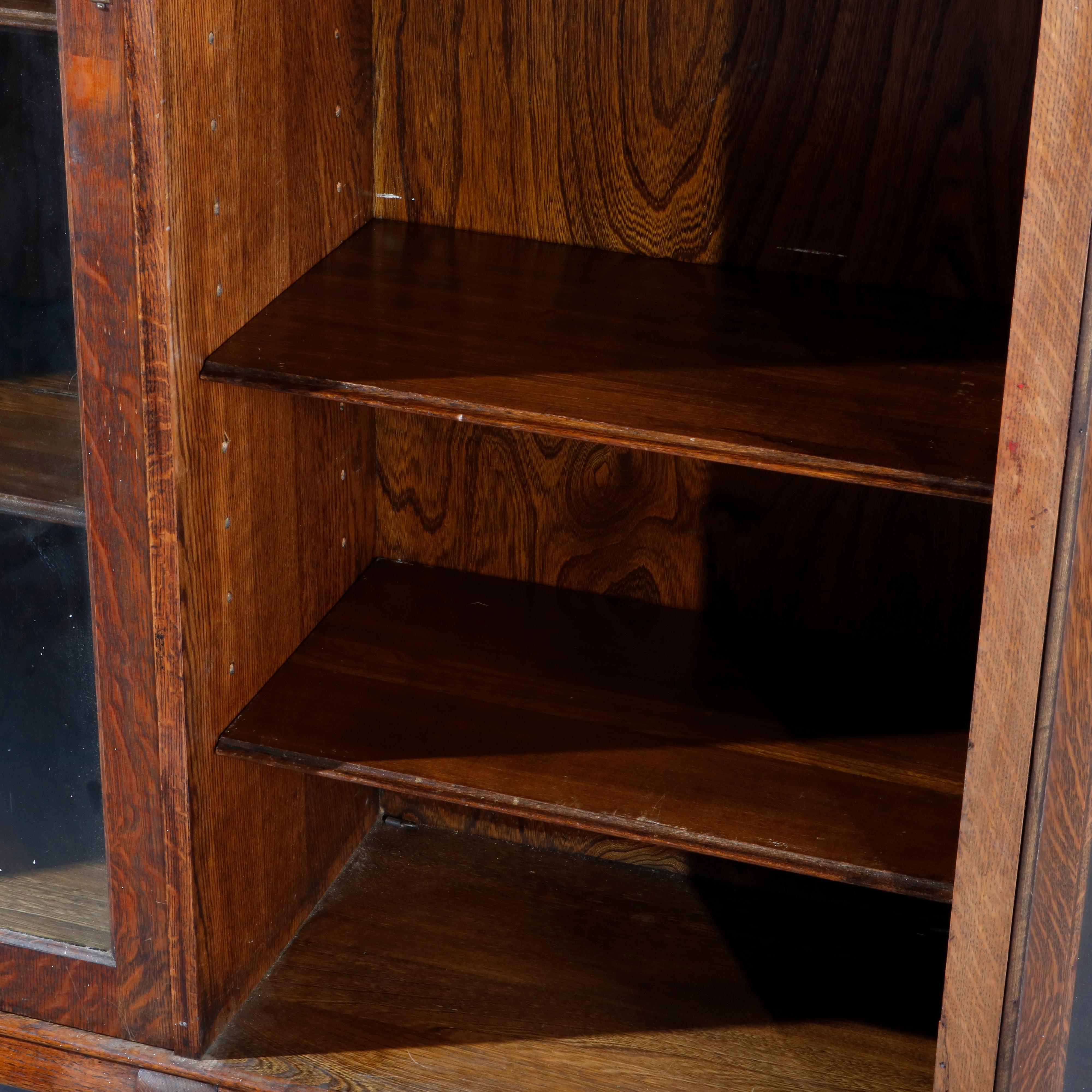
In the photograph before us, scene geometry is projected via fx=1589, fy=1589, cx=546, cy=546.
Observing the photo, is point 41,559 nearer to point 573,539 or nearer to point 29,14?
point 29,14

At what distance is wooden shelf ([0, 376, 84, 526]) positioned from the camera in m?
1.33

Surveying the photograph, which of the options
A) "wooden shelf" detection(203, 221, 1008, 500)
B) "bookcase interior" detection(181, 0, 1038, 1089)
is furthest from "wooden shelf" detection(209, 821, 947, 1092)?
"wooden shelf" detection(203, 221, 1008, 500)

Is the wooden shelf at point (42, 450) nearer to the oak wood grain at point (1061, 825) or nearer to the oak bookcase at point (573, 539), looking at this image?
the oak bookcase at point (573, 539)

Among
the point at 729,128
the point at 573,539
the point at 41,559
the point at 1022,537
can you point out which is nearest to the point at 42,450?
the point at 41,559

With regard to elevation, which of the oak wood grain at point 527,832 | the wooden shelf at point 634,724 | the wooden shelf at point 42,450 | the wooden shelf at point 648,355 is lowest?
the oak wood grain at point 527,832

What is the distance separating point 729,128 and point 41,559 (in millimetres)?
751

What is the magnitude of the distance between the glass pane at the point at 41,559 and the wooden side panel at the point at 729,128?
1.47ft

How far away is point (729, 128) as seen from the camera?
1.51 meters

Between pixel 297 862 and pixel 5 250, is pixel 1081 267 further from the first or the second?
pixel 297 862

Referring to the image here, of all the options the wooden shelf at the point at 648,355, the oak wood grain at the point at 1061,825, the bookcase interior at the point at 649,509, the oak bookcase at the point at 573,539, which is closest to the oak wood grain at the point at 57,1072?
the oak bookcase at the point at 573,539

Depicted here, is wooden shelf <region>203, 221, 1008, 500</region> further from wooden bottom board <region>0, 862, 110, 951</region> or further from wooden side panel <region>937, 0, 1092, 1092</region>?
wooden bottom board <region>0, 862, 110, 951</region>

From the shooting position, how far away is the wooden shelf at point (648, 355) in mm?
1228

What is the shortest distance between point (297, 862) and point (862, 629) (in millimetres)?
651

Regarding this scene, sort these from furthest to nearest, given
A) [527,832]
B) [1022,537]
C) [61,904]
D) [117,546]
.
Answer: [527,832] < [61,904] < [117,546] < [1022,537]
